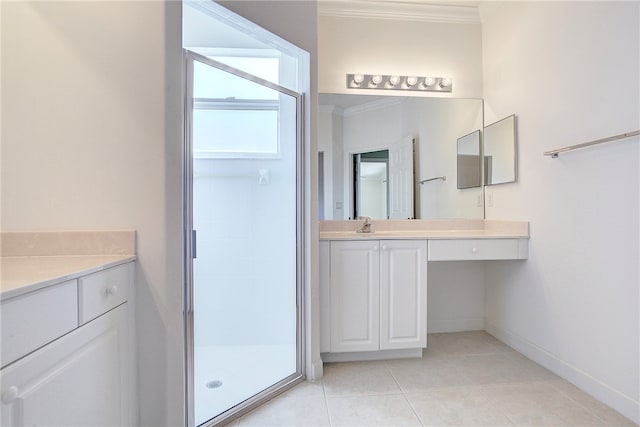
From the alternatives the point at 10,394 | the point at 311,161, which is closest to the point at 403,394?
the point at 311,161

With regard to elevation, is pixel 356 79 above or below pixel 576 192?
above

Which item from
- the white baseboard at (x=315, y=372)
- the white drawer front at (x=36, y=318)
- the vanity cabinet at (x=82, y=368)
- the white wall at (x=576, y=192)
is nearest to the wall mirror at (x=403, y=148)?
the white wall at (x=576, y=192)

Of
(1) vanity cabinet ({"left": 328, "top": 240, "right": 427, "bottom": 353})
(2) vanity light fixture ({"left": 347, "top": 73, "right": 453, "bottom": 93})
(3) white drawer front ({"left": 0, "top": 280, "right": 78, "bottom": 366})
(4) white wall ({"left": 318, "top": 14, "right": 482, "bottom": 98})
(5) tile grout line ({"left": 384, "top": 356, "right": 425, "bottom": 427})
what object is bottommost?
(5) tile grout line ({"left": 384, "top": 356, "right": 425, "bottom": 427})

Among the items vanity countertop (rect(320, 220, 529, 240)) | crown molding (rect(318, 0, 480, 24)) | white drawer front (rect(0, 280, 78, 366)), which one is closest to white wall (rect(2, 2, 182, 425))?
white drawer front (rect(0, 280, 78, 366))

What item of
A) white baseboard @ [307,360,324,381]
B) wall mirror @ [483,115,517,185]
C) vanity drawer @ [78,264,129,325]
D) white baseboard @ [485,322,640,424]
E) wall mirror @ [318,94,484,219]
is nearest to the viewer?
vanity drawer @ [78,264,129,325]

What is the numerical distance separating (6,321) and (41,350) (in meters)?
0.13

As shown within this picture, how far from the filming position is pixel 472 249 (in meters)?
2.02

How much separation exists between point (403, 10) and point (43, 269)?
109 inches

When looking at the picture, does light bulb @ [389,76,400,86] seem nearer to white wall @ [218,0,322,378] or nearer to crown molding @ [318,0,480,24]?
crown molding @ [318,0,480,24]

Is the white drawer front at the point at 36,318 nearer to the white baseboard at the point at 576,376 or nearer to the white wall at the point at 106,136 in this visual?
the white wall at the point at 106,136

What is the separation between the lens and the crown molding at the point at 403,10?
7.63 ft

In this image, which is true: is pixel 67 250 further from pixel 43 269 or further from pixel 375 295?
pixel 375 295

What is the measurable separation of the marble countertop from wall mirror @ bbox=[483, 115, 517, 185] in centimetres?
240

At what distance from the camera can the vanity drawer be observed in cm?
86
